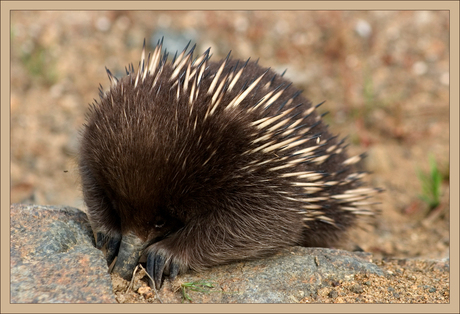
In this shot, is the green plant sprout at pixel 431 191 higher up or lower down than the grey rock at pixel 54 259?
higher up

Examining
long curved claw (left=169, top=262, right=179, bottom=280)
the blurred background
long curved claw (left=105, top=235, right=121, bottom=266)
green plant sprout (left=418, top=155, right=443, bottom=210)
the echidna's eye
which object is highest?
the blurred background

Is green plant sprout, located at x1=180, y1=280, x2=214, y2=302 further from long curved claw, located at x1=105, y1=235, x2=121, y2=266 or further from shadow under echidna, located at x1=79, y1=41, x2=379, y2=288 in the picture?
long curved claw, located at x1=105, y1=235, x2=121, y2=266

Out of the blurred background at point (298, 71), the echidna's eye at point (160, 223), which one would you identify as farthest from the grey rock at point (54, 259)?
the blurred background at point (298, 71)

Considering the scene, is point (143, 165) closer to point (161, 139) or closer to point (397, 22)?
point (161, 139)

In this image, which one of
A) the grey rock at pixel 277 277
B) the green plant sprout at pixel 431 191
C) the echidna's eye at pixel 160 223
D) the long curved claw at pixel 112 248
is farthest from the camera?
the green plant sprout at pixel 431 191

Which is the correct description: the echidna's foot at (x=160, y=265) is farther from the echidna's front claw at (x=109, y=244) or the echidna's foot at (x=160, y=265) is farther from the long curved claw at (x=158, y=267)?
the echidna's front claw at (x=109, y=244)

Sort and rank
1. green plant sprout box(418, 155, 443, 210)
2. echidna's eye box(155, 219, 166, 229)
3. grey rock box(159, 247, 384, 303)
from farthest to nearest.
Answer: green plant sprout box(418, 155, 443, 210)
echidna's eye box(155, 219, 166, 229)
grey rock box(159, 247, 384, 303)

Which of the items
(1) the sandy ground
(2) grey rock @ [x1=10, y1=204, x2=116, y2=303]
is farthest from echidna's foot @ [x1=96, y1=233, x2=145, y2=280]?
(1) the sandy ground
